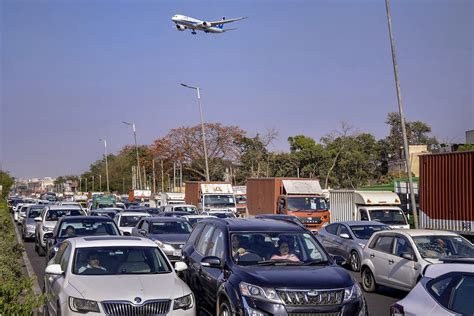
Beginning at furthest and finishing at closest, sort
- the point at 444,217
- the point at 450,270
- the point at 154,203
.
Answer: the point at 154,203 < the point at 444,217 < the point at 450,270

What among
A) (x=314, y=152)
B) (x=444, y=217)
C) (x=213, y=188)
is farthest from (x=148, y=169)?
(x=444, y=217)

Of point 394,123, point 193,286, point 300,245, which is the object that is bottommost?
point 193,286

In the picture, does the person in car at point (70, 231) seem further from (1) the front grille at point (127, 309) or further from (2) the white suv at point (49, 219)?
(1) the front grille at point (127, 309)

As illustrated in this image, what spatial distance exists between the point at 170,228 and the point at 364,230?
5.92m

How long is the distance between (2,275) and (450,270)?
282 inches

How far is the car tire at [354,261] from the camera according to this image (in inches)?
762

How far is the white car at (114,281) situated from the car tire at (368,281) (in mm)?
6342

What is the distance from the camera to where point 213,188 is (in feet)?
137

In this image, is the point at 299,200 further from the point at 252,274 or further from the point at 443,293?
the point at 443,293

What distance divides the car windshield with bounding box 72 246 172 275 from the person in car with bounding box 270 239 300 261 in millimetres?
1633

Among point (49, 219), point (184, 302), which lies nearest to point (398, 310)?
point (184, 302)

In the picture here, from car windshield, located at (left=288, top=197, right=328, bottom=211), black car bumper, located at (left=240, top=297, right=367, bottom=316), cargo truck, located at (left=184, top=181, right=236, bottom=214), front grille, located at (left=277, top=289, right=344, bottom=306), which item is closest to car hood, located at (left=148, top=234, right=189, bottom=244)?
black car bumper, located at (left=240, top=297, right=367, bottom=316)

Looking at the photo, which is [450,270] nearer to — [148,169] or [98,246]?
[98,246]

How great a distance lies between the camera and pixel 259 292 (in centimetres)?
→ 814
